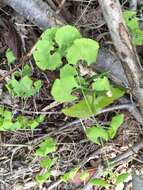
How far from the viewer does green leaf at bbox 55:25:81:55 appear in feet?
3.62

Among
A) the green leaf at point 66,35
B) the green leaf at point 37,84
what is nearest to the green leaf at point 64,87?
the green leaf at point 66,35

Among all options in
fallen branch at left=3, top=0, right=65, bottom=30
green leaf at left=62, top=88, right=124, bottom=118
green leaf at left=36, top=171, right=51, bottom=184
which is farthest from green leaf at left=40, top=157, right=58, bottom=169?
fallen branch at left=3, top=0, right=65, bottom=30

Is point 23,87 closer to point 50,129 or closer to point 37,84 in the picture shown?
point 37,84

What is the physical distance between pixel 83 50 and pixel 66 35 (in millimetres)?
77

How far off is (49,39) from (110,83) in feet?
0.85

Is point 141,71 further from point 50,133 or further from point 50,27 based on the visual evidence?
point 50,133

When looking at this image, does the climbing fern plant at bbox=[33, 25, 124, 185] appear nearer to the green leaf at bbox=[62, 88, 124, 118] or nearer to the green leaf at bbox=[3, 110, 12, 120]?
the green leaf at bbox=[62, 88, 124, 118]

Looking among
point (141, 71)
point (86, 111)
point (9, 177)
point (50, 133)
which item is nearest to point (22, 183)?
point (9, 177)

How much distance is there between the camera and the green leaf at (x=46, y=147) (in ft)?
4.25

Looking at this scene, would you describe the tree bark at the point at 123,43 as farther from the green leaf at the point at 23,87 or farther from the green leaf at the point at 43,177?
the green leaf at the point at 43,177

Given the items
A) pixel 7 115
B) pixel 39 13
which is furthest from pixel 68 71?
pixel 7 115

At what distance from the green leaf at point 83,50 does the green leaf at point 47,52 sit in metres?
0.07

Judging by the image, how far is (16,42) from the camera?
135 centimetres

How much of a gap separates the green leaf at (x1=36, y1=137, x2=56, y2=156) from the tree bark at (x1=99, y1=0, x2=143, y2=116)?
0.38 m
